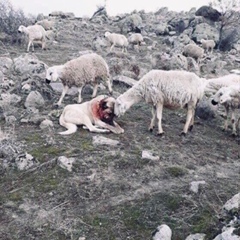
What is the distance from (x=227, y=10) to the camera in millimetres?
26375

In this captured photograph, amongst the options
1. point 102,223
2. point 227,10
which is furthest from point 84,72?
point 227,10

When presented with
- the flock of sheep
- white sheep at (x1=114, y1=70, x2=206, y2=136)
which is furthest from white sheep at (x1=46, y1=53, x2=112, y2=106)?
white sheep at (x1=114, y1=70, x2=206, y2=136)

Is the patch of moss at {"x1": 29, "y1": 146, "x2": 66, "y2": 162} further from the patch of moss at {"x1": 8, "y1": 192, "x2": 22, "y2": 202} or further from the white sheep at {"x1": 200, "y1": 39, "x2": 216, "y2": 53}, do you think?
the white sheep at {"x1": 200, "y1": 39, "x2": 216, "y2": 53}

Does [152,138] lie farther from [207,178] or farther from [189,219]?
[189,219]

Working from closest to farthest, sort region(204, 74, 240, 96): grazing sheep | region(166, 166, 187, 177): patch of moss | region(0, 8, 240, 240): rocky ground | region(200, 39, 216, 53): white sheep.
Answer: region(0, 8, 240, 240): rocky ground
region(166, 166, 187, 177): patch of moss
region(204, 74, 240, 96): grazing sheep
region(200, 39, 216, 53): white sheep

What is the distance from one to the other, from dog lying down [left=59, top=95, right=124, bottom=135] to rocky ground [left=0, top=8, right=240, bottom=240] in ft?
0.60

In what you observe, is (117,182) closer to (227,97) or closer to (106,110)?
(106,110)

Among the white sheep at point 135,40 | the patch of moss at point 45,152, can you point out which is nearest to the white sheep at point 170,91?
the patch of moss at point 45,152

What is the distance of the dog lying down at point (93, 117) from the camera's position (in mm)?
9164

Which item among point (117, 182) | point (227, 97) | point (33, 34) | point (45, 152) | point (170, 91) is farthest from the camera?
point (33, 34)

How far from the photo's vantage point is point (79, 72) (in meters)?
10.8

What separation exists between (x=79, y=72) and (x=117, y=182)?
456 cm

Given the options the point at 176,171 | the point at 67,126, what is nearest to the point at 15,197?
the point at 176,171

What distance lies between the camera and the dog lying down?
9.16 meters
